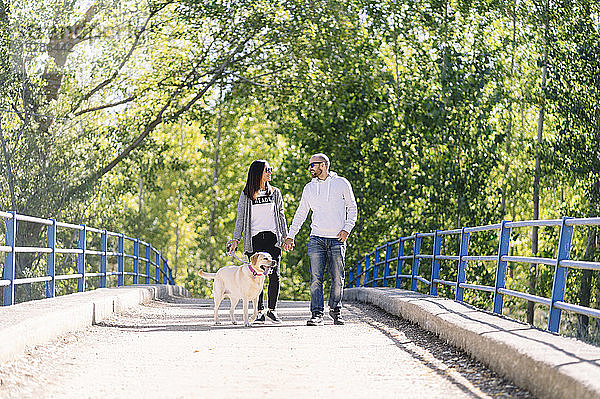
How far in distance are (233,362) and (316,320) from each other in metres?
3.85

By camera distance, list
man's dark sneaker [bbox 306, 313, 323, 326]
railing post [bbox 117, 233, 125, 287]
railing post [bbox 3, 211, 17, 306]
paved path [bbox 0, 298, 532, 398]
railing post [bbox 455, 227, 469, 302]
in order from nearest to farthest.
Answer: paved path [bbox 0, 298, 532, 398] < railing post [bbox 3, 211, 17, 306] < man's dark sneaker [bbox 306, 313, 323, 326] < railing post [bbox 455, 227, 469, 302] < railing post [bbox 117, 233, 125, 287]

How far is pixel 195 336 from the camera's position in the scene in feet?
32.7

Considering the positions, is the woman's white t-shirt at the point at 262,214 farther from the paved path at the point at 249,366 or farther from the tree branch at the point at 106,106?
the tree branch at the point at 106,106

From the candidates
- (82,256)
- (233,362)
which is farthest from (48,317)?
(82,256)

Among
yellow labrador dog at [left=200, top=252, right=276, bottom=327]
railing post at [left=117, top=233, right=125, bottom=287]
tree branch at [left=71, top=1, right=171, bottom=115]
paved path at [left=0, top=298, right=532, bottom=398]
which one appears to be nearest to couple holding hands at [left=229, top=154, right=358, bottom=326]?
yellow labrador dog at [left=200, top=252, right=276, bottom=327]

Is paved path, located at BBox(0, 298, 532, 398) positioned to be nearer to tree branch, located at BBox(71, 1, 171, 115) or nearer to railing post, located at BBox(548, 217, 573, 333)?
railing post, located at BBox(548, 217, 573, 333)

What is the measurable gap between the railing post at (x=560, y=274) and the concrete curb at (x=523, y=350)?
0.99 feet

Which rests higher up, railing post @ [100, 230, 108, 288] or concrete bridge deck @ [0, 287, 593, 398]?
railing post @ [100, 230, 108, 288]

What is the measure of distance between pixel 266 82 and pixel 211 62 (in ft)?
5.99

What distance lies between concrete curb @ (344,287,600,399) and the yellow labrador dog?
1822 millimetres

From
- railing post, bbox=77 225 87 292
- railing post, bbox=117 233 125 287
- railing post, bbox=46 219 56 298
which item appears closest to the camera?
railing post, bbox=46 219 56 298

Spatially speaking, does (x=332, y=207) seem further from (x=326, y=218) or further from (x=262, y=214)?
(x=262, y=214)

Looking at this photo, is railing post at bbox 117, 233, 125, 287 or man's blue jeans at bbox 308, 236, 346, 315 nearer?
man's blue jeans at bbox 308, 236, 346, 315

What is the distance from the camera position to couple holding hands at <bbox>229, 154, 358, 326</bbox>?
1128 cm
